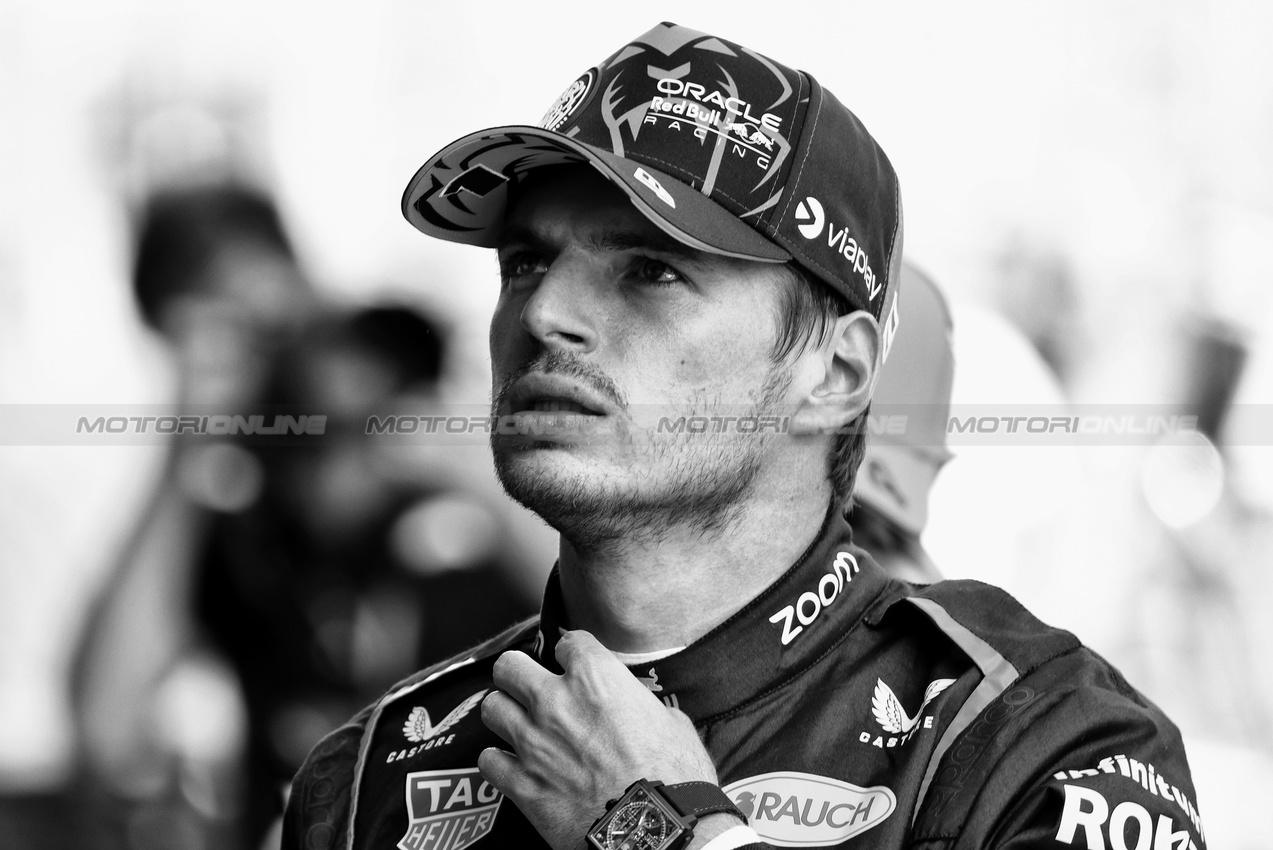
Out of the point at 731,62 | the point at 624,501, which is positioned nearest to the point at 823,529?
the point at 624,501

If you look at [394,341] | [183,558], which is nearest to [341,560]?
[183,558]

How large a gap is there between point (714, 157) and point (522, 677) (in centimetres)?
59

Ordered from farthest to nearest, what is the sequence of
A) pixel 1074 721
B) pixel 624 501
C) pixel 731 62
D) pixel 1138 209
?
1. pixel 1138 209
2. pixel 731 62
3. pixel 624 501
4. pixel 1074 721

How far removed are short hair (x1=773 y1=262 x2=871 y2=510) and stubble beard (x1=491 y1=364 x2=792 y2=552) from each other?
48mm

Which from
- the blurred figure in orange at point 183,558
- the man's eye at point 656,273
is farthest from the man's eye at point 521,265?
the blurred figure in orange at point 183,558

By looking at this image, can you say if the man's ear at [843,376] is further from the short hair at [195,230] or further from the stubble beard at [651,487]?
the short hair at [195,230]

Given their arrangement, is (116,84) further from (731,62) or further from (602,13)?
(731,62)

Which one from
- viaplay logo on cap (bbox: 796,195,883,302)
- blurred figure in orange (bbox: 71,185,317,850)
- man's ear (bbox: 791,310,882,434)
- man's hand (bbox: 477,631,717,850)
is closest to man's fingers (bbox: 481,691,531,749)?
man's hand (bbox: 477,631,717,850)

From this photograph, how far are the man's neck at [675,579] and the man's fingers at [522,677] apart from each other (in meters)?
0.15

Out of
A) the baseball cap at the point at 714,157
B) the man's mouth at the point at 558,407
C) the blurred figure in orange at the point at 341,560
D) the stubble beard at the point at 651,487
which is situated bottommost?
the blurred figure in orange at the point at 341,560

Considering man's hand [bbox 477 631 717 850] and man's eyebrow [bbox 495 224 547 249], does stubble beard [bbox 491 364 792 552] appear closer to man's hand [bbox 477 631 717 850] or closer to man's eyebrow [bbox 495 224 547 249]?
man's hand [bbox 477 631 717 850]

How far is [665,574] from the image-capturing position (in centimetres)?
148

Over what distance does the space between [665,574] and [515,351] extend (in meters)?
0.29

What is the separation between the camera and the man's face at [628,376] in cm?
143
